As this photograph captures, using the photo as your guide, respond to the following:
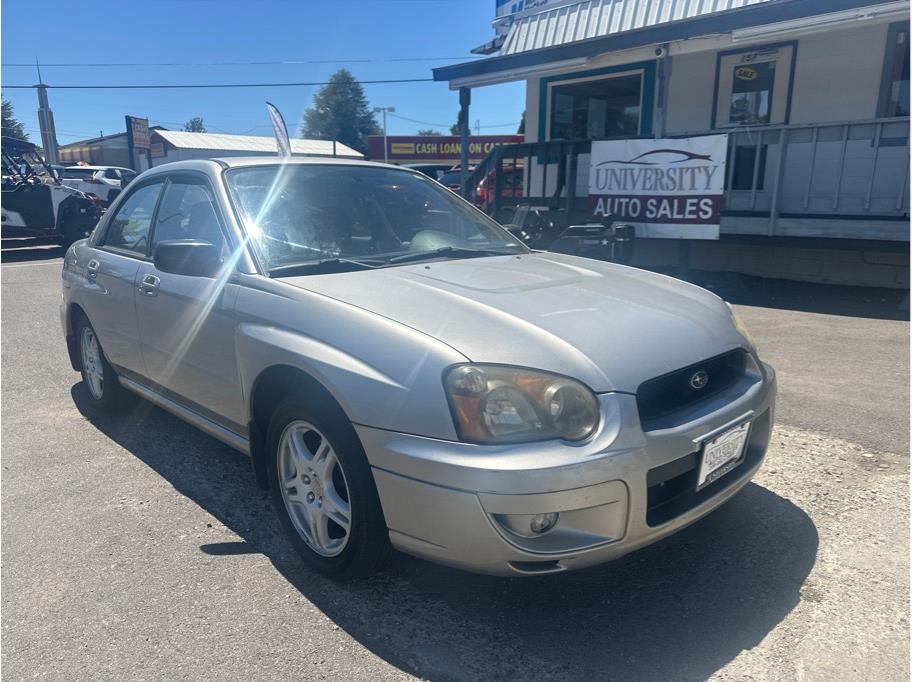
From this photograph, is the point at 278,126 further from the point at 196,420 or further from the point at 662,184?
the point at 662,184

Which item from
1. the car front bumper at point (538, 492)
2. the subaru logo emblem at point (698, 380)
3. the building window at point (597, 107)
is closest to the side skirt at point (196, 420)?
the car front bumper at point (538, 492)

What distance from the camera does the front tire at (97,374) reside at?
4336mm

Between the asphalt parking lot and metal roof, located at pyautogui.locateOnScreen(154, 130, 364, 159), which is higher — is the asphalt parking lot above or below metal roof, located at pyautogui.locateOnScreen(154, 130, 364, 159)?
below

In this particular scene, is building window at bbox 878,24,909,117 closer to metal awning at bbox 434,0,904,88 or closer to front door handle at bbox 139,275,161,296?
metal awning at bbox 434,0,904,88

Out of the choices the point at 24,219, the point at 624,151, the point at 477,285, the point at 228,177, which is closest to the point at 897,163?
the point at 624,151

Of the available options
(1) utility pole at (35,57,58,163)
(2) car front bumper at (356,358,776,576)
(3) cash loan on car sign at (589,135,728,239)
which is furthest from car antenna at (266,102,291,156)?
(1) utility pole at (35,57,58,163)

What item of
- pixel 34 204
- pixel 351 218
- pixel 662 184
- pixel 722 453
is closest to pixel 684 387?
pixel 722 453

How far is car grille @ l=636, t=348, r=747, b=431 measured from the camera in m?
2.28

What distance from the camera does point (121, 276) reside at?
152 inches

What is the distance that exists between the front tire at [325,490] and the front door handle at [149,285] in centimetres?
125

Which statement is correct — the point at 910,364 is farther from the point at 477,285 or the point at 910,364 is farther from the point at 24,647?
the point at 24,647

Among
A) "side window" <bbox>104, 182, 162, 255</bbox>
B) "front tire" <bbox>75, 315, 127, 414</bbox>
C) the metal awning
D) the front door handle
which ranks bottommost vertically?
"front tire" <bbox>75, 315, 127, 414</bbox>

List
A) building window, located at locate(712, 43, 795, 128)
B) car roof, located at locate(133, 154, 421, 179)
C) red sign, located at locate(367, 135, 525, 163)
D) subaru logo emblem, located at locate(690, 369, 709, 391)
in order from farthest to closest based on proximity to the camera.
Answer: red sign, located at locate(367, 135, 525, 163), building window, located at locate(712, 43, 795, 128), car roof, located at locate(133, 154, 421, 179), subaru logo emblem, located at locate(690, 369, 709, 391)

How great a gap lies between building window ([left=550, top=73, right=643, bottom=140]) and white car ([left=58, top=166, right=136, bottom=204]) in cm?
1383
